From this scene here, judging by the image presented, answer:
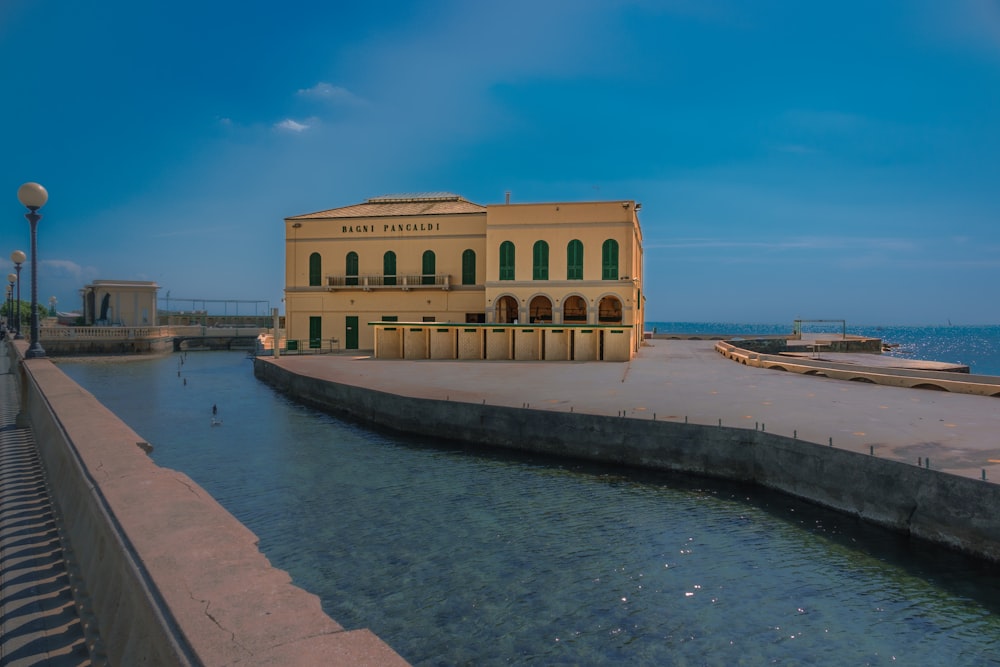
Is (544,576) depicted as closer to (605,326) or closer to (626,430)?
(626,430)

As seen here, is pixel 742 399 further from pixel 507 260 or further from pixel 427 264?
pixel 427 264

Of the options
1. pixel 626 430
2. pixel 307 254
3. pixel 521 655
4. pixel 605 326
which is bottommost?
pixel 521 655

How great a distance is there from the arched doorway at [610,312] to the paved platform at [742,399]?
9307 millimetres

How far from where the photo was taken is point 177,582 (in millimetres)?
3053

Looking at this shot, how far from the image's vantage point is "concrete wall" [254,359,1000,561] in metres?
7.54

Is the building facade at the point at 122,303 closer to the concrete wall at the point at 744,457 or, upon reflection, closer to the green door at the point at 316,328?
the green door at the point at 316,328

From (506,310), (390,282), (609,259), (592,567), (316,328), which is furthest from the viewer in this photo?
(506,310)

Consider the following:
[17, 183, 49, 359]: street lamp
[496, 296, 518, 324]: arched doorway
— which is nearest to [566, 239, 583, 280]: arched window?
[496, 296, 518, 324]: arched doorway

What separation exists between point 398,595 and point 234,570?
3.92 metres

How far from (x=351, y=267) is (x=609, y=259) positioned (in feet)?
49.1

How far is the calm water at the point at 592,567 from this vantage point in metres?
5.94

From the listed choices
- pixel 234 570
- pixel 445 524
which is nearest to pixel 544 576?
pixel 445 524

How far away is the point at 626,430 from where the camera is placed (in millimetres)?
11969

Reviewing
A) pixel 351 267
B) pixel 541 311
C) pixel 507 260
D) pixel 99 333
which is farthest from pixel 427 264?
pixel 99 333
